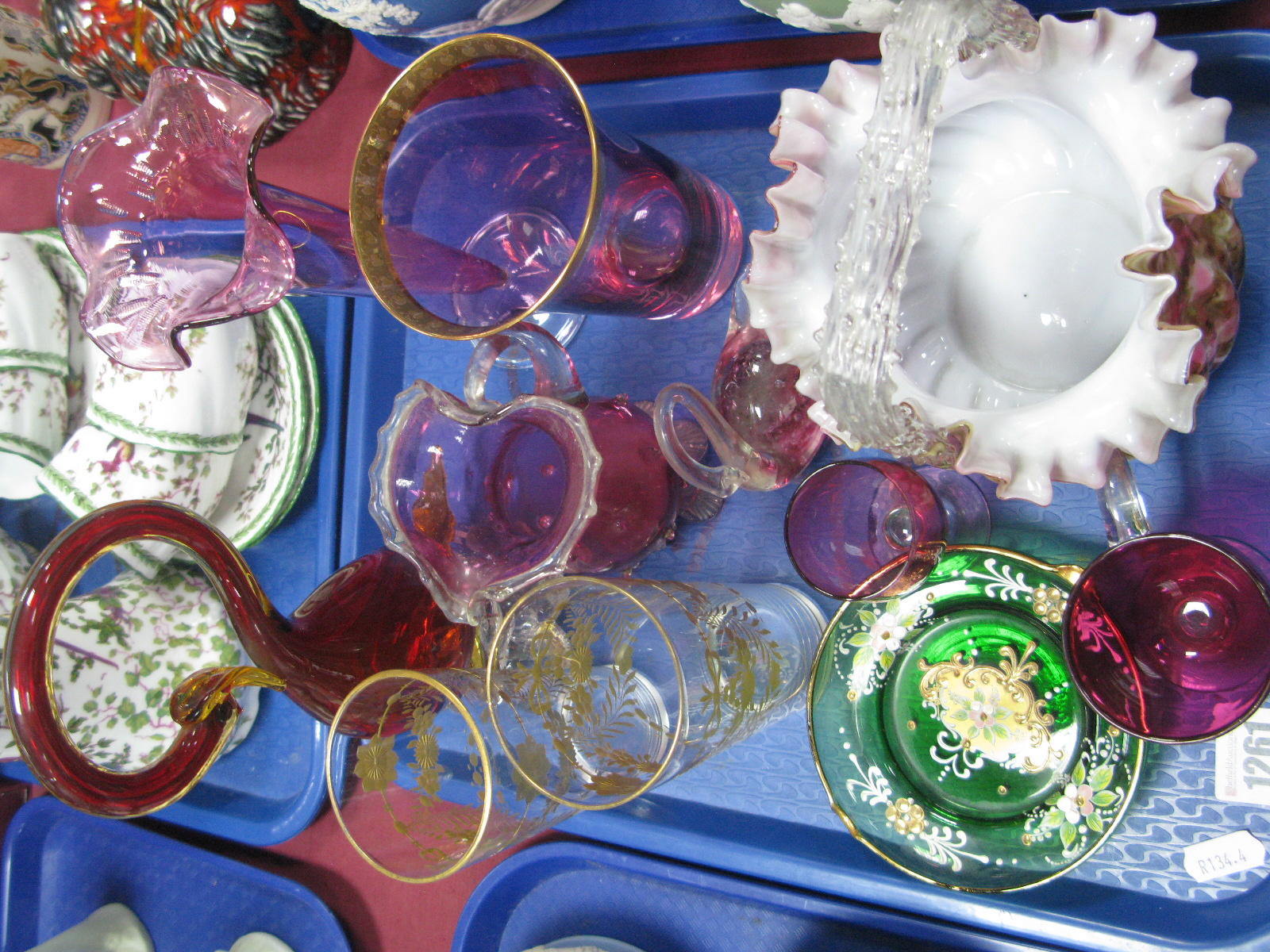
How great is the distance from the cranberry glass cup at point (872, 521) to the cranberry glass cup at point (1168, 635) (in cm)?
9

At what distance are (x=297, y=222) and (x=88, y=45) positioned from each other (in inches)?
9.8

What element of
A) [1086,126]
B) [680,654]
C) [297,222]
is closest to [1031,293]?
[1086,126]

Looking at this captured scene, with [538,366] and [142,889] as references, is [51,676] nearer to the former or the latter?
[538,366]

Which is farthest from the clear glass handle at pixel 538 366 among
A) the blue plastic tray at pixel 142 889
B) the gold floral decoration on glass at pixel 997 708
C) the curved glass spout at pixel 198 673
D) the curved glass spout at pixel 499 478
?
the blue plastic tray at pixel 142 889

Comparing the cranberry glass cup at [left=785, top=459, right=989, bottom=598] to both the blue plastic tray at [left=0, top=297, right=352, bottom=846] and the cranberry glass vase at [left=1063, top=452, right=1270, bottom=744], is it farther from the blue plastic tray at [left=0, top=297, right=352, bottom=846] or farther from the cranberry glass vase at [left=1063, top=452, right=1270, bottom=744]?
the blue plastic tray at [left=0, top=297, right=352, bottom=846]

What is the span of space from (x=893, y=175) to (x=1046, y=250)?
0.54ft

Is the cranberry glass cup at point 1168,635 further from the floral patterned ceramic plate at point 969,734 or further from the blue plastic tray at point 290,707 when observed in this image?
the blue plastic tray at point 290,707

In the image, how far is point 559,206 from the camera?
0.53 metres

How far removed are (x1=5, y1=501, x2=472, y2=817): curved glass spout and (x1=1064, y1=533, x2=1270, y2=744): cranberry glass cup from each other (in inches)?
14.3

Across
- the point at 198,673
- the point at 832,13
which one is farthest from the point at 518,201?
the point at 198,673

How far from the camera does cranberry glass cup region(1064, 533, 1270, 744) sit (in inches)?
15.3

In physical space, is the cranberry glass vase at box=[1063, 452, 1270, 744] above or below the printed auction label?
above

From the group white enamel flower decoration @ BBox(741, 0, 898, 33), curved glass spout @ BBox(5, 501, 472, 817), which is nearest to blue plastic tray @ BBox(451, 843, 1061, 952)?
curved glass spout @ BBox(5, 501, 472, 817)

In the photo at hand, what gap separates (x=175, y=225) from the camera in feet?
1.69
